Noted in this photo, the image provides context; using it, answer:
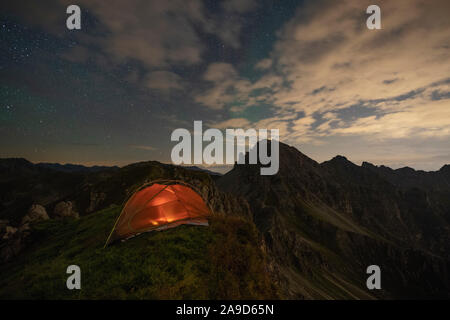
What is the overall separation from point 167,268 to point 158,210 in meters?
4.54

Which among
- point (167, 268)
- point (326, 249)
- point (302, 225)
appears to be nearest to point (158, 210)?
point (167, 268)

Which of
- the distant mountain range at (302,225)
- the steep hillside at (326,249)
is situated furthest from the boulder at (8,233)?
the steep hillside at (326,249)

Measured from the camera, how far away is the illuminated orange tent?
1138 centimetres

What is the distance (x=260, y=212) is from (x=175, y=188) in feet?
343

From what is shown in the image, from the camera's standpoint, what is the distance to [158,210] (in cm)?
1213

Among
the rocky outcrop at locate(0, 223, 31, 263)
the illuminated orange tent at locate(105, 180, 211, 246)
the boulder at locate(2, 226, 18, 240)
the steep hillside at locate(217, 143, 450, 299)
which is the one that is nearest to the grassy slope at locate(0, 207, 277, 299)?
the illuminated orange tent at locate(105, 180, 211, 246)

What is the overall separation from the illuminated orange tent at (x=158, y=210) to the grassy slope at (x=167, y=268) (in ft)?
1.84

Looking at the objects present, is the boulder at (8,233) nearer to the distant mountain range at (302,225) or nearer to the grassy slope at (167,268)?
the grassy slope at (167,268)

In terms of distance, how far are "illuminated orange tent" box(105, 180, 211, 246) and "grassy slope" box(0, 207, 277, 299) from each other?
22.0 inches

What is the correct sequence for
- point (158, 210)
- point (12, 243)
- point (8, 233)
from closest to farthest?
point (158, 210) → point (12, 243) → point (8, 233)

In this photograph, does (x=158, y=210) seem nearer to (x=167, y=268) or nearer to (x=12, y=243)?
(x=167, y=268)

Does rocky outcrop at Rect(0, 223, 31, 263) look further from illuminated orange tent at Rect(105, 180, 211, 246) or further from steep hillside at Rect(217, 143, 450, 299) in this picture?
steep hillside at Rect(217, 143, 450, 299)
